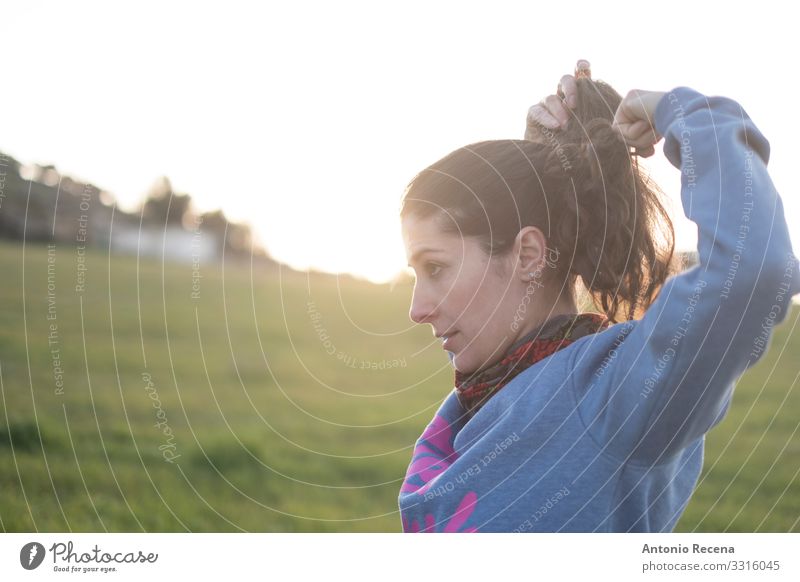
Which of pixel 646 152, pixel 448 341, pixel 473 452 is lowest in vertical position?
pixel 473 452

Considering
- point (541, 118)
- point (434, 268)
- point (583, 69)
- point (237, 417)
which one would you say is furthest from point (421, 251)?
point (237, 417)

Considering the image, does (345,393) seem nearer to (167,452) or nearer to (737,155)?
(167,452)

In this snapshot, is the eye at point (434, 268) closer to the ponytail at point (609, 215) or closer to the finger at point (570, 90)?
the ponytail at point (609, 215)

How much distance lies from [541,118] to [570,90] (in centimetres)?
6

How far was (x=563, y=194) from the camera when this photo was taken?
1104mm

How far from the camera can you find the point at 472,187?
1096mm

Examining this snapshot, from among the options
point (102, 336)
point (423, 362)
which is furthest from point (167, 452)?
point (423, 362)

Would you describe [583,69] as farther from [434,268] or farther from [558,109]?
[434,268]

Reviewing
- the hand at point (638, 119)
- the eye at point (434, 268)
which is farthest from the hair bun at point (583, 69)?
the eye at point (434, 268)

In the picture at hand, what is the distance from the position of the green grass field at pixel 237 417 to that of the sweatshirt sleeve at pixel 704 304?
1.23 meters

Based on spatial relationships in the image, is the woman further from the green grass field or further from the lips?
the green grass field
